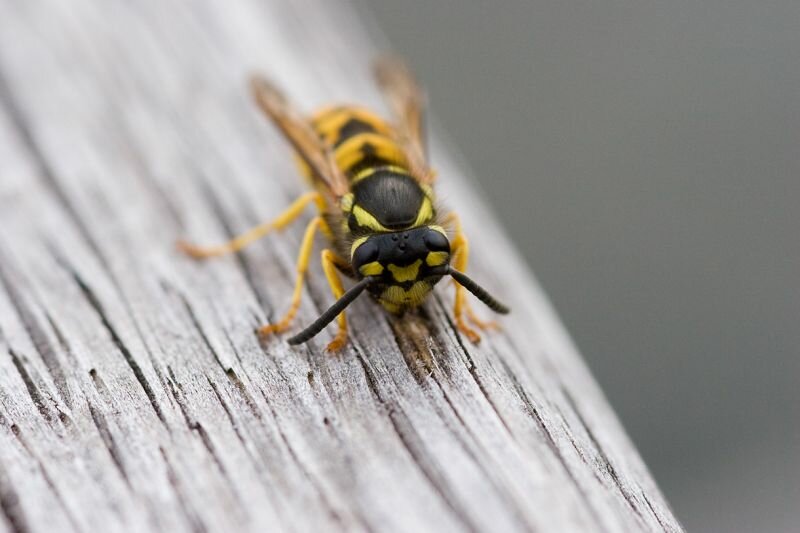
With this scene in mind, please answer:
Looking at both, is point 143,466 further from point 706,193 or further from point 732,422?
point 706,193

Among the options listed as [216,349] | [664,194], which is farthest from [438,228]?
[664,194]

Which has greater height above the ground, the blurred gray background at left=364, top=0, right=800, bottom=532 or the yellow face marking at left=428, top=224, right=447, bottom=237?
the yellow face marking at left=428, top=224, right=447, bottom=237

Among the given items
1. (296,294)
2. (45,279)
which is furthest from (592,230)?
(45,279)

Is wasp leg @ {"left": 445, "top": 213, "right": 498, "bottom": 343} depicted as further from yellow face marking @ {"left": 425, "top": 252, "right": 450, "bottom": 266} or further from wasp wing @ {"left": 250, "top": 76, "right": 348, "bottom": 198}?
wasp wing @ {"left": 250, "top": 76, "right": 348, "bottom": 198}

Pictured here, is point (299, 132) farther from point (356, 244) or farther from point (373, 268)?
point (373, 268)

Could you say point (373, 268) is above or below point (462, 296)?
above

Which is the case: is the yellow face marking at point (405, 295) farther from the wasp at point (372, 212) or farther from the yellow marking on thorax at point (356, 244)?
the yellow marking on thorax at point (356, 244)

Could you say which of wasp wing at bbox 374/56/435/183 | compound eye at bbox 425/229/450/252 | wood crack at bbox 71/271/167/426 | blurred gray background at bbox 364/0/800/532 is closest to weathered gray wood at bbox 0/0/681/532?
wood crack at bbox 71/271/167/426
